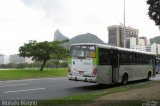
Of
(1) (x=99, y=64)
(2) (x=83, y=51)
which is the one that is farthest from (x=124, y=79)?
(2) (x=83, y=51)

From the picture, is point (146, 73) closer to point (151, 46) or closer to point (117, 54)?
point (117, 54)

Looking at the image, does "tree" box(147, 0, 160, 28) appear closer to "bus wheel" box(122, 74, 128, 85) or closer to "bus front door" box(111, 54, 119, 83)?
"bus front door" box(111, 54, 119, 83)

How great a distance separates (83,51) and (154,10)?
24.8 ft

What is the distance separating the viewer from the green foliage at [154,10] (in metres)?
14.3

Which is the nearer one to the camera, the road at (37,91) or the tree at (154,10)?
the tree at (154,10)

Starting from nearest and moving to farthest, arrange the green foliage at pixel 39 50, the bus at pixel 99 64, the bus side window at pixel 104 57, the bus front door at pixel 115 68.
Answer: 1. the bus at pixel 99 64
2. the bus side window at pixel 104 57
3. the bus front door at pixel 115 68
4. the green foliage at pixel 39 50

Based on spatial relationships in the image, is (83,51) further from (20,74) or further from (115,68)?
(20,74)

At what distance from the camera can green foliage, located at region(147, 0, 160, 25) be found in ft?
47.0

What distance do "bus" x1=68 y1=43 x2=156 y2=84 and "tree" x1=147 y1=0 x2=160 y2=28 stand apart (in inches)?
254

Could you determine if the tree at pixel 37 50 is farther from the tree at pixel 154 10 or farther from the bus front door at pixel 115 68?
the tree at pixel 154 10

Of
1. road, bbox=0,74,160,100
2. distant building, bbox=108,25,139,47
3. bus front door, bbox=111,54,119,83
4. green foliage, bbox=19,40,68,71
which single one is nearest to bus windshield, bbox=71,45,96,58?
road, bbox=0,74,160,100

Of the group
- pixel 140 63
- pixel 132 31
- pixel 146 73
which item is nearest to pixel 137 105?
pixel 140 63

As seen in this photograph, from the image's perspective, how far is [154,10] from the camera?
47.6 feet

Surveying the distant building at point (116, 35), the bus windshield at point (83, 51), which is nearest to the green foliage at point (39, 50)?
the bus windshield at point (83, 51)
